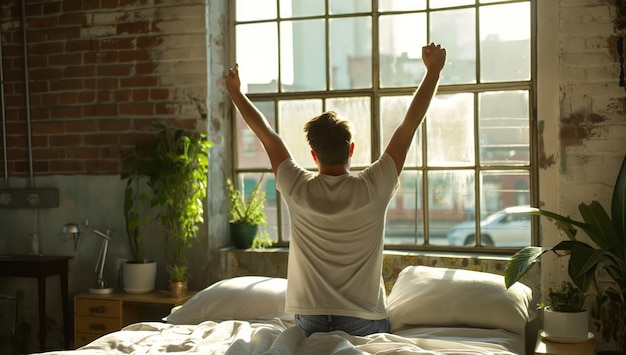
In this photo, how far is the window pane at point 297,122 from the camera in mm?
4867

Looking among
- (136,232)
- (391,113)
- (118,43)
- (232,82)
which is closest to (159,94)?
(118,43)

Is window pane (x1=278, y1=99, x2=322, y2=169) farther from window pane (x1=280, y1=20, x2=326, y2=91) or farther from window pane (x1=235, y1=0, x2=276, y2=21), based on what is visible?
window pane (x1=235, y1=0, x2=276, y2=21)

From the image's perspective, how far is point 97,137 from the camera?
503 centimetres

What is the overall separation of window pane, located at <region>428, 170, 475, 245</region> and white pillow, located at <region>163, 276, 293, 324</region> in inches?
43.7

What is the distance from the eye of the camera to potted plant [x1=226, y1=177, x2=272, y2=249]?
4805 millimetres

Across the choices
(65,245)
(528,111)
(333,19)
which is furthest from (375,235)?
(65,245)

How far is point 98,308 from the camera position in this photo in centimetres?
457

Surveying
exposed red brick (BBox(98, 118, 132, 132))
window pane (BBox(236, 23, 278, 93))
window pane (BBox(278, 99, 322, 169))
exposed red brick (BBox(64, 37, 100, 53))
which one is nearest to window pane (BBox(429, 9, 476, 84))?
window pane (BBox(278, 99, 322, 169))

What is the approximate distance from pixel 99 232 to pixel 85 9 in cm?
150

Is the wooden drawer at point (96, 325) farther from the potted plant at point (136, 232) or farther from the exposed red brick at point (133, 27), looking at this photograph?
the exposed red brick at point (133, 27)

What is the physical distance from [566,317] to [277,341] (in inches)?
55.1

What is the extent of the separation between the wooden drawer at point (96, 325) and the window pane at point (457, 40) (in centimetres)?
246

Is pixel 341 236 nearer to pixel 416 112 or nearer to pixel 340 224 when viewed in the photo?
pixel 340 224

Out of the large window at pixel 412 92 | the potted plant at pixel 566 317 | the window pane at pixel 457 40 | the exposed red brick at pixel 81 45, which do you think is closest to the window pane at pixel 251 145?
the large window at pixel 412 92
